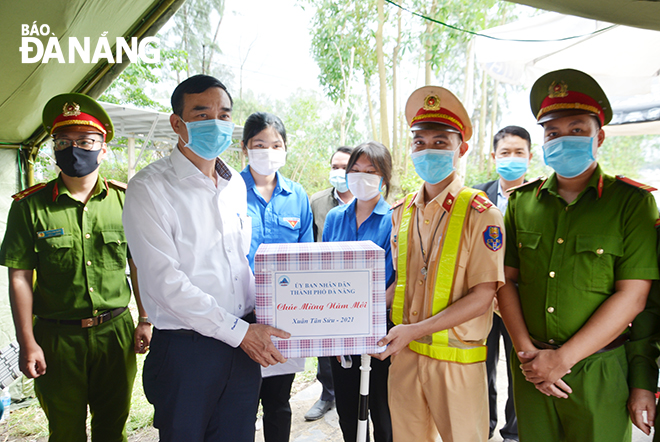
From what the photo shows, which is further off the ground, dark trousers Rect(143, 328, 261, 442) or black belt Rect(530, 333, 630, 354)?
black belt Rect(530, 333, 630, 354)

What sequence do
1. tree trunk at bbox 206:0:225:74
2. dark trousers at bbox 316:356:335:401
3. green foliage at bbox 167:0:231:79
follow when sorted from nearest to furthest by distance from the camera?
1. dark trousers at bbox 316:356:335:401
2. green foliage at bbox 167:0:231:79
3. tree trunk at bbox 206:0:225:74

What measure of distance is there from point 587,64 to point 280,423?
182 inches

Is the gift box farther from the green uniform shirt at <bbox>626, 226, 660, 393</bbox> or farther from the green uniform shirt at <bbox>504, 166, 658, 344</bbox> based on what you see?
the green uniform shirt at <bbox>626, 226, 660, 393</bbox>

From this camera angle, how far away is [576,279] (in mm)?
1739

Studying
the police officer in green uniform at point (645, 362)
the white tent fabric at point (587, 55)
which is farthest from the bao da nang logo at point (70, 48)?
the white tent fabric at point (587, 55)

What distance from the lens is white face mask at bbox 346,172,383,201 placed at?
2496 mm

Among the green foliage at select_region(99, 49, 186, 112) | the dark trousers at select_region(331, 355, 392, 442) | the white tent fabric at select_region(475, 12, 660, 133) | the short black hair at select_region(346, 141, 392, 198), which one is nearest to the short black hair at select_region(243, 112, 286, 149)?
the short black hair at select_region(346, 141, 392, 198)

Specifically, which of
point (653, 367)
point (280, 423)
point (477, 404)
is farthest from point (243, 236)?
point (653, 367)

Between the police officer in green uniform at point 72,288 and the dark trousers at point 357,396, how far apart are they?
1.35 metres

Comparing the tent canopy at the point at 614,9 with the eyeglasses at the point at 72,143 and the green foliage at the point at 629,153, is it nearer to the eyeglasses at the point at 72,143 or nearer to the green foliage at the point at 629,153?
the eyeglasses at the point at 72,143

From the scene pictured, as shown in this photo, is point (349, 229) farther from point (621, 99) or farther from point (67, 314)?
point (621, 99)

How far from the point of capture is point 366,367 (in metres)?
1.63

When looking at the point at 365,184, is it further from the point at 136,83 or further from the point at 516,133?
the point at 136,83

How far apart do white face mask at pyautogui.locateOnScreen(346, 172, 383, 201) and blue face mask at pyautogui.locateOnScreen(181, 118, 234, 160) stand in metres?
0.93
